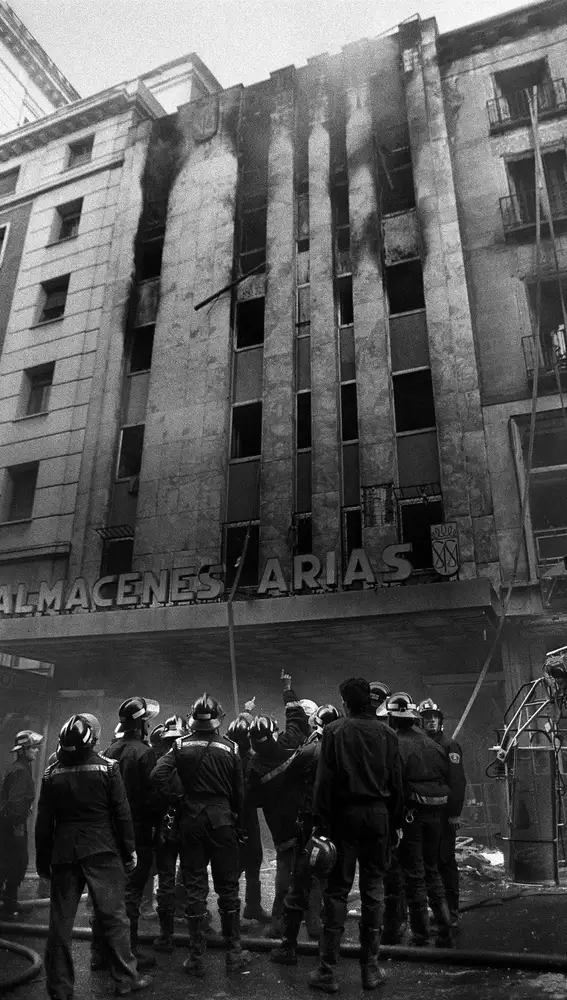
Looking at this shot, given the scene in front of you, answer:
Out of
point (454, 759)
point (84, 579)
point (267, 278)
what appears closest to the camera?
point (454, 759)

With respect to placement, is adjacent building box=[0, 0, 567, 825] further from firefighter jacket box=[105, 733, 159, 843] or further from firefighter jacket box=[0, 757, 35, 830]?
firefighter jacket box=[105, 733, 159, 843]

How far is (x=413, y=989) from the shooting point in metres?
4.86

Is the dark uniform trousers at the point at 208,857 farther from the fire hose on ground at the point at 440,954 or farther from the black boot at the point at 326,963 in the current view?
the black boot at the point at 326,963

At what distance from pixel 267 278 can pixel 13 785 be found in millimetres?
16312

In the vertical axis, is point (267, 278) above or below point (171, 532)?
above

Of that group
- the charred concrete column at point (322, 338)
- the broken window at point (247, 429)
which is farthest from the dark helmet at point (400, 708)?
the broken window at point (247, 429)

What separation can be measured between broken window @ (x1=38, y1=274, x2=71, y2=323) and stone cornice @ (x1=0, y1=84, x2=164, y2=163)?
7.65 meters

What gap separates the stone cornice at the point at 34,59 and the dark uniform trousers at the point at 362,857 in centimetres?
4934


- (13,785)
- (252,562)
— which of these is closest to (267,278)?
(252,562)

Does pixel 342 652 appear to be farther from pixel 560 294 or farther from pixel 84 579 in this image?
pixel 560 294

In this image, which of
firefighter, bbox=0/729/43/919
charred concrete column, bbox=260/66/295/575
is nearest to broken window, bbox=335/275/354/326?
charred concrete column, bbox=260/66/295/575

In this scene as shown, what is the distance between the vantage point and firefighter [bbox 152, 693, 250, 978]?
5758mm

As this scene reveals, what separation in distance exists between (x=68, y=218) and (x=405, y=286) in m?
15.0

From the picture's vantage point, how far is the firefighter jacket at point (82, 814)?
532 centimetres
